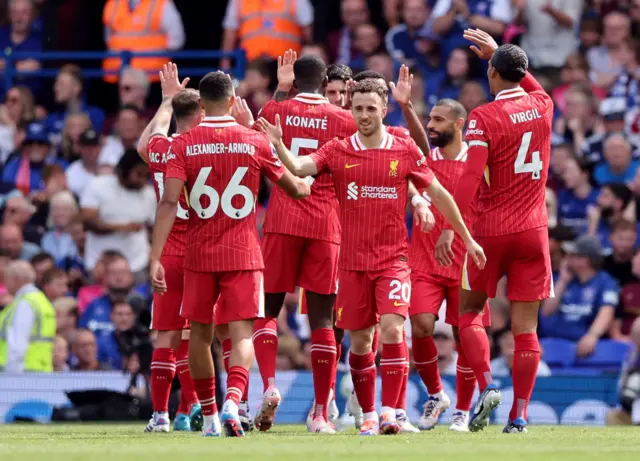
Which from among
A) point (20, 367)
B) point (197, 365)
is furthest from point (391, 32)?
point (197, 365)

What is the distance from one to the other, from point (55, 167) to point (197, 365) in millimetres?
9058

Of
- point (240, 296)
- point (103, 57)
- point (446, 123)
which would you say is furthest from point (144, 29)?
point (240, 296)

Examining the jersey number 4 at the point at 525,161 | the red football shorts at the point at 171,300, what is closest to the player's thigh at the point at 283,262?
the red football shorts at the point at 171,300

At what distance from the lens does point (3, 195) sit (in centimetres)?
1978

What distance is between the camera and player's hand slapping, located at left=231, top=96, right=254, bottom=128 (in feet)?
38.8

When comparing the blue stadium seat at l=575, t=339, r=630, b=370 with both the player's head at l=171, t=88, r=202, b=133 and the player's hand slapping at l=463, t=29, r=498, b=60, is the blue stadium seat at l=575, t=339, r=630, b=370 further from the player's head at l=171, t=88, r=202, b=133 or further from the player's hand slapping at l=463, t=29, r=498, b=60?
the player's head at l=171, t=88, r=202, b=133

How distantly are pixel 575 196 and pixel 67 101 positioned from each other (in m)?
7.05

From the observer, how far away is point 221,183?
11023mm

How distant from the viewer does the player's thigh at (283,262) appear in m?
12.4

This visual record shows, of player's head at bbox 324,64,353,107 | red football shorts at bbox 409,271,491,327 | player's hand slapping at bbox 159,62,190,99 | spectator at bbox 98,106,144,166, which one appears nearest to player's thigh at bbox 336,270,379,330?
red football shorts at bbox 409,271,491,327

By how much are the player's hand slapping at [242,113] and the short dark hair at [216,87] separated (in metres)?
0.62

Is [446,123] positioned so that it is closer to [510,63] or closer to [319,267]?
[510,63]

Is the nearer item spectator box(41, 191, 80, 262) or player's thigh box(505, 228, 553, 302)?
player's thigh box(505, 228, 553, 302)

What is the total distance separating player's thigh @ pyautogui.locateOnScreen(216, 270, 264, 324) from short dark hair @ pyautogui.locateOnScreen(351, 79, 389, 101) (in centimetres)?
161
